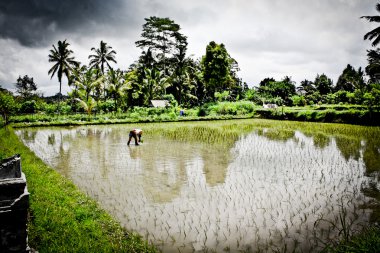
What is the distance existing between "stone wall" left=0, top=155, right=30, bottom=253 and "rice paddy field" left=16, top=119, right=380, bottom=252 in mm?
1965

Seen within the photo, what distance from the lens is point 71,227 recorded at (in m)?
3.92

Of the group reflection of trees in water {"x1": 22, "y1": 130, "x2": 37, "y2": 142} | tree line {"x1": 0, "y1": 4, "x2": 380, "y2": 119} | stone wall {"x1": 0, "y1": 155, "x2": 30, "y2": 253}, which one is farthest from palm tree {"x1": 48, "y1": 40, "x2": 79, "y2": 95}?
stone wall {"x1": 0, "y1": 155, "x2": 30, "y2": 253}

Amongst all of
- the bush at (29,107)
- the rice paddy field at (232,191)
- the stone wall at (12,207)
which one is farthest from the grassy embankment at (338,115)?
the bush at (29,107)

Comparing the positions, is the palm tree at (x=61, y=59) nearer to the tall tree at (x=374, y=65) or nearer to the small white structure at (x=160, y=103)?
the small white structure at (x=160, y=103)

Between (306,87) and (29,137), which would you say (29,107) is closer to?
(29,137)

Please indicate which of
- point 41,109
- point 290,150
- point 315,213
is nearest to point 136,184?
point 315,213

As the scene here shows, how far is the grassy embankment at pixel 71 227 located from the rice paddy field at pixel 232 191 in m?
0.38

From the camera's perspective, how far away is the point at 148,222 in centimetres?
466

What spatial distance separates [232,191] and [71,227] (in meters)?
3.57

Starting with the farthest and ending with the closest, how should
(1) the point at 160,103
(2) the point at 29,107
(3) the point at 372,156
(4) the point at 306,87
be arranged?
(4) the point at 306,87, (2) the point at 29,107, (1) the point at 160,103, (3) the point at 372,156

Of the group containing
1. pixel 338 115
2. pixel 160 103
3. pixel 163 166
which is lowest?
pixel 163 166

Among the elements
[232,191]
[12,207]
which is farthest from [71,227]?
[232,191]

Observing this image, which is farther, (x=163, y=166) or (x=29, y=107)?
(x=29, y=107)

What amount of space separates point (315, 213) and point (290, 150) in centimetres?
656
